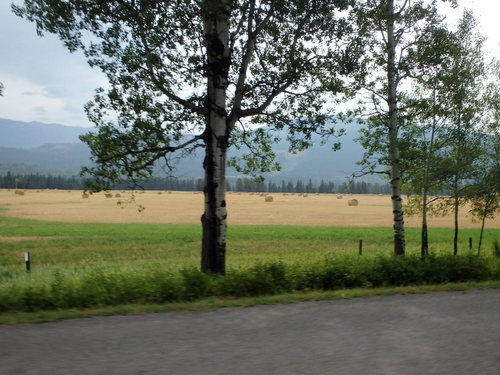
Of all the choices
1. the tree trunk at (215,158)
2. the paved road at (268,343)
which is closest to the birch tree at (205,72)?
the tree trunk at (215,158)

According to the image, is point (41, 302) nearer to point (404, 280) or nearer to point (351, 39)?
point (404, 280)

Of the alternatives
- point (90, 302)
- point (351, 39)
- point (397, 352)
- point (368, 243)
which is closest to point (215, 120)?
point (351, 39)

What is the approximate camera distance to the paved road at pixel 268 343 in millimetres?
4484

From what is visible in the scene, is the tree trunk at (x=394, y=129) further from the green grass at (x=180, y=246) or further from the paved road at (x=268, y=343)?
the paved road at (x=268, y=343)

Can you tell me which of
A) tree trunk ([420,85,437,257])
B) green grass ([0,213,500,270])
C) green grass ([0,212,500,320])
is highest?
tree trunk ([420,85,437,257])

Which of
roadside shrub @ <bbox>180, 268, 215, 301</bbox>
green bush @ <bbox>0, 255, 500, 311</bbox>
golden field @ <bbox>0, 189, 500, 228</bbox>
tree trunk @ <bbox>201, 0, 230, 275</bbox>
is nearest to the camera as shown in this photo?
green bush @ <bbox>0, 255, 500, 311</bbox>

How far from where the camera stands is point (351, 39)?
495 inches

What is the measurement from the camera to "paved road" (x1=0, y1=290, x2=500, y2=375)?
448cm

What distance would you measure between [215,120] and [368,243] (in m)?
21.4

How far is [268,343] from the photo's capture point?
523 cm

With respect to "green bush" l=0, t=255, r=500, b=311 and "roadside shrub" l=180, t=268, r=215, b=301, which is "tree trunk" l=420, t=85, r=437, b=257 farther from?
"roadside shrub" l=180, t=268, r=215, b=301

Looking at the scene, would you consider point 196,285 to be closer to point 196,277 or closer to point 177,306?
point 196,277

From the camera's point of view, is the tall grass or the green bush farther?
the tall grass

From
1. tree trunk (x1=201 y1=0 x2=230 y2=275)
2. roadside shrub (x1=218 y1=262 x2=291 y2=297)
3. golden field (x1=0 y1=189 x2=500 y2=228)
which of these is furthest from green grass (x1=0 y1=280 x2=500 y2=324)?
golden field (x1=0 y1=189 x2=500 y2=228)
